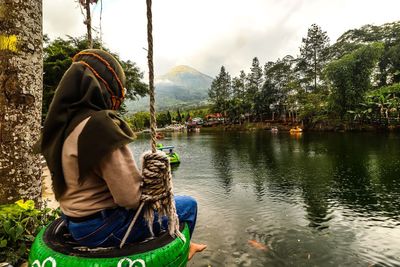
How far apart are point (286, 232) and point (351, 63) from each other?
40100 millimetres

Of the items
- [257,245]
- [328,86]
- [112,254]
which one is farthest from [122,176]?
[328,86]

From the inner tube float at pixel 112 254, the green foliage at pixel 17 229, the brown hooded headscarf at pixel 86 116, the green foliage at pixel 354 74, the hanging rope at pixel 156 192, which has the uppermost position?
the green foliage at pixel 354 74

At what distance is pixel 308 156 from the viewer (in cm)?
1953

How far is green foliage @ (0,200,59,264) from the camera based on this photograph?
2989mm

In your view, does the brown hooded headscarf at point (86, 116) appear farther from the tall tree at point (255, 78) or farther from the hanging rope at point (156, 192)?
the tall tree at point (255, 78)

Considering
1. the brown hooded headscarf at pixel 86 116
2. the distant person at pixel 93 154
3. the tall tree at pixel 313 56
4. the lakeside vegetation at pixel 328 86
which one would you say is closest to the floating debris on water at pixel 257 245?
the distant person at pixel 93 154

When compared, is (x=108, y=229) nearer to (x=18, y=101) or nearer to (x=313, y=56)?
(x=18, y=101)

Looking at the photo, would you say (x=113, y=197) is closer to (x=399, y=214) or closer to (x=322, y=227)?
(x=322, y=227)

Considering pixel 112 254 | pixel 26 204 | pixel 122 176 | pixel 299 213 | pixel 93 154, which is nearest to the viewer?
pixel 93 154

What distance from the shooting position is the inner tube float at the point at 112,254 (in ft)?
6.39

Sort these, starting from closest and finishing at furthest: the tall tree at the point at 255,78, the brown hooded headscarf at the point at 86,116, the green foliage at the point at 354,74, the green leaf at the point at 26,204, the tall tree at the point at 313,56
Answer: the brown hooded headscarf at the point at 86,116 → the green leaf at the point at 26,204 → the green foliage at the point at 354,74 → the tall tree at the point at 313,56 → the tall tree at the point at 255,78

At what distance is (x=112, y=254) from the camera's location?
197 centimetres

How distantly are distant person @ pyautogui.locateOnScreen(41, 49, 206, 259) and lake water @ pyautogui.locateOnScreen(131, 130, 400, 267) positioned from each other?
3721 millimetres

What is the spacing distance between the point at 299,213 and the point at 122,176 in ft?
25.3
